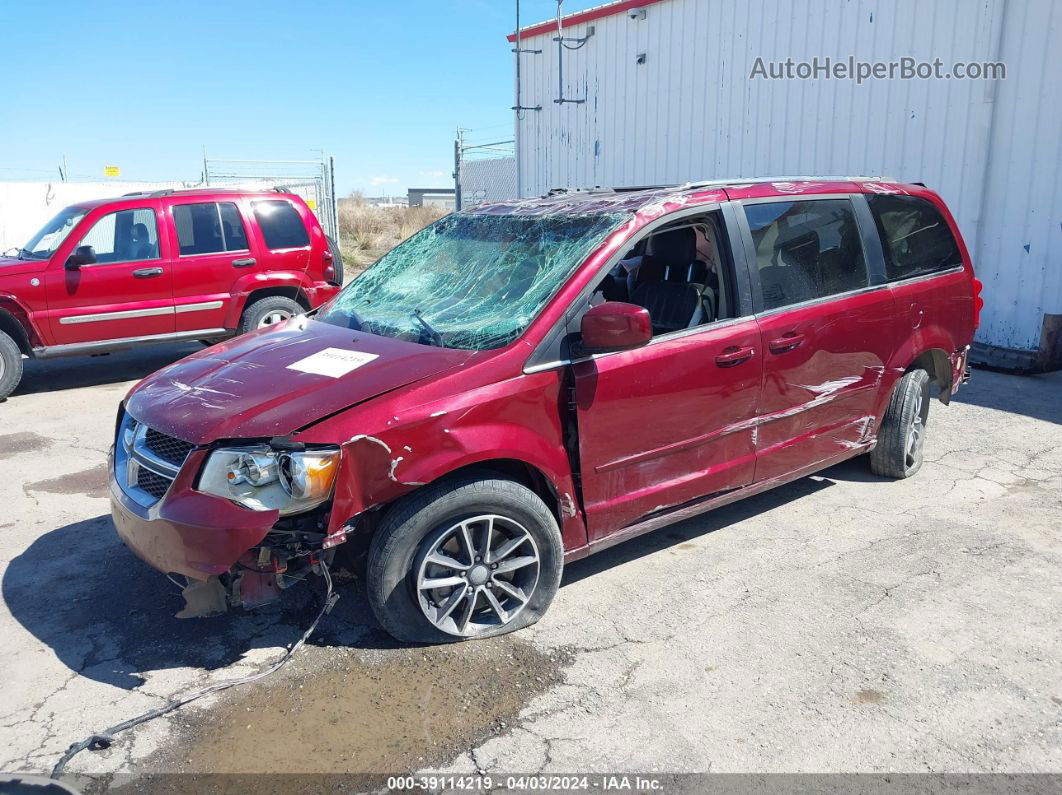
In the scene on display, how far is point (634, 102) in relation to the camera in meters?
13.3

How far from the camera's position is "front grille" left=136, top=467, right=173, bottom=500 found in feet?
10.7

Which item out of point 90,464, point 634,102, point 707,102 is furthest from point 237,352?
point 634,102

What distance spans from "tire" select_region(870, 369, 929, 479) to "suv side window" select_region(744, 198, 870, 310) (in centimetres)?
80

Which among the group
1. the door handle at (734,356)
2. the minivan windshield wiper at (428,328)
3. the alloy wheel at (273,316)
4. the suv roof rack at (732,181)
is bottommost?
the alloy wheel at (273,316)

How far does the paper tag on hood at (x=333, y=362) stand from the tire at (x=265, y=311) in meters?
5.40

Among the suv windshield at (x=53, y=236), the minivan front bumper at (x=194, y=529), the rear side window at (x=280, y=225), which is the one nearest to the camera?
the minivan front bumper at (x=194, y=529)

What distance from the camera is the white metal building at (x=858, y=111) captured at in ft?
28.1

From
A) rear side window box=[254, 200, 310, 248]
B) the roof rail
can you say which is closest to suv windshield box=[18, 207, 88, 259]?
rear side window box=[254, 200, 310, 248]

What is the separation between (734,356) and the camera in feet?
13.1

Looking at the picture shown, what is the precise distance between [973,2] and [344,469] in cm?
898

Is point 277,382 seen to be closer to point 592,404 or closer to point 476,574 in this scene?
point 476,574

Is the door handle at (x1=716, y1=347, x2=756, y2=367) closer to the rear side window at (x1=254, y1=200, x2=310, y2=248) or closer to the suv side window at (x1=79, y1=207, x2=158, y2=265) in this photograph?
the rear side window at (x1=254, y1=200, x2=310, y2=248)

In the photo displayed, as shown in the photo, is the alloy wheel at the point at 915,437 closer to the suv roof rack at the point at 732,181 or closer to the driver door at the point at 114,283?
the suv roof rack at the point at 732,181

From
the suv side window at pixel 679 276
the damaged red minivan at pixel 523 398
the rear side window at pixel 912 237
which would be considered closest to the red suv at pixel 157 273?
the damaged red minivan at pixel 523 398
